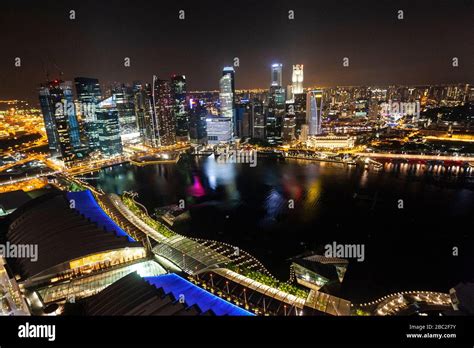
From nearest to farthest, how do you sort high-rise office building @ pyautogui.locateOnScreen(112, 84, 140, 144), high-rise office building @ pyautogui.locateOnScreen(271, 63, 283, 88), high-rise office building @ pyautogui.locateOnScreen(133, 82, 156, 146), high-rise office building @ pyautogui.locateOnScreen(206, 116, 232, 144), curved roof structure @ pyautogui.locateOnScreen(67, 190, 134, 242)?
curved roof structure @ pyautogui.locateOnScreen(67, 190, 134, 242)
high-rise office building @ pyautogui.locateOnScreen(206, 116, 232, 144)
high-rise office building @ pyautogui.locateOnScreen(133, 82, 156, 146)
high-rise office building @ pyautogui.locateOnScreen(112, 84, 140, 144)
high-rise office building @ pyautogui.locateOnScreen(271, 63, 283, 88)

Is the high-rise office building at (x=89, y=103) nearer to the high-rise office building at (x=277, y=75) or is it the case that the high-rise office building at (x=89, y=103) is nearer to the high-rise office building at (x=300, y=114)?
the high-rise office building at (x=300, y=114)

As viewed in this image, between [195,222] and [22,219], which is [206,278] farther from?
[22,219]

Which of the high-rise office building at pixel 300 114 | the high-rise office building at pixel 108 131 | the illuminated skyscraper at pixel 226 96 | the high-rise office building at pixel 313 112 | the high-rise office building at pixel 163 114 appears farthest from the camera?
the illuminated skyscraper at pixel 226 96

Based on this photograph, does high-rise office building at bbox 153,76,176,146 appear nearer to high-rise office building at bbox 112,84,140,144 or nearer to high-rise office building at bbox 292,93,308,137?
high-rise office building at bbox 112,84,140,144

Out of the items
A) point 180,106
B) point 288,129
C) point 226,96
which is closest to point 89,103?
point 180,106

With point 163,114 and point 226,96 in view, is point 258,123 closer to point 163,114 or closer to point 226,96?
point 226,96

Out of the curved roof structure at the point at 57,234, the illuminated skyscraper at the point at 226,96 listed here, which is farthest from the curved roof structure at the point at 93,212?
the illuminated skyscraper at the point at 226,96

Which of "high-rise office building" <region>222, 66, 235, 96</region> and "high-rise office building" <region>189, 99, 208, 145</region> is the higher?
"high-rise office building" <region>222, 66, 235, 96</region>

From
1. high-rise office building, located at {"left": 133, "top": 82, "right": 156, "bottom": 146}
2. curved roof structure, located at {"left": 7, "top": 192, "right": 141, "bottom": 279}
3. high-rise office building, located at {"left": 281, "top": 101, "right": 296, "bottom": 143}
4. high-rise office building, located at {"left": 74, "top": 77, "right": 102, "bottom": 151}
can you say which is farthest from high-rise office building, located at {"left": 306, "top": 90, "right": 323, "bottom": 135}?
curved roof structure, located at {"left": 7, "top": 192, "right": 141, "bottom": 279}
